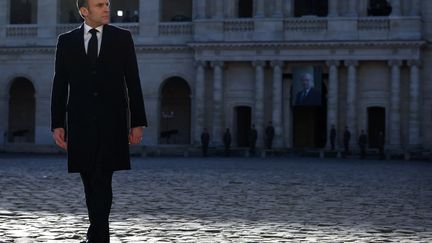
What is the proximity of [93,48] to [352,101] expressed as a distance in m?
41.5

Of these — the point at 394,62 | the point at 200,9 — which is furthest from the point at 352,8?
the point at 200,9

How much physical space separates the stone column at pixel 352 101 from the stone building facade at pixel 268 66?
0.19ft

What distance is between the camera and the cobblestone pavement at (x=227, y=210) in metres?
10.3

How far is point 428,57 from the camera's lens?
48.0m

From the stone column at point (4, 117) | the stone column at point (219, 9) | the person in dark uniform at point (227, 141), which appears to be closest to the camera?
the person in dark uniform at point (227, 141)

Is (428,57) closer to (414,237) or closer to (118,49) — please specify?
(414,237)

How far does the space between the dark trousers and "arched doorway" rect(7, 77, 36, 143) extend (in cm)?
4827

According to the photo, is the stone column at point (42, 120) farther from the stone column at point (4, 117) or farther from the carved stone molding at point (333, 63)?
the carved stone molding at point (333, 63)

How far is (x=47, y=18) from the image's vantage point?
53.2 meters

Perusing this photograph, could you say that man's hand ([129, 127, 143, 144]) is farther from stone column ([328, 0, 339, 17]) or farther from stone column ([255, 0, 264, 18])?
stone column ([255, 0, 264, 18])

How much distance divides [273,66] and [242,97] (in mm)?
2678

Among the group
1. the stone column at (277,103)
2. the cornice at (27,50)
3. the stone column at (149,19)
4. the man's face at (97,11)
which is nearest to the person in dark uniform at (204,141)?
the stone column at (277,103)

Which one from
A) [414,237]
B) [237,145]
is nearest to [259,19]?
[237,145]

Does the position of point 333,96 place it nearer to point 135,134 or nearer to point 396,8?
point 396,8
